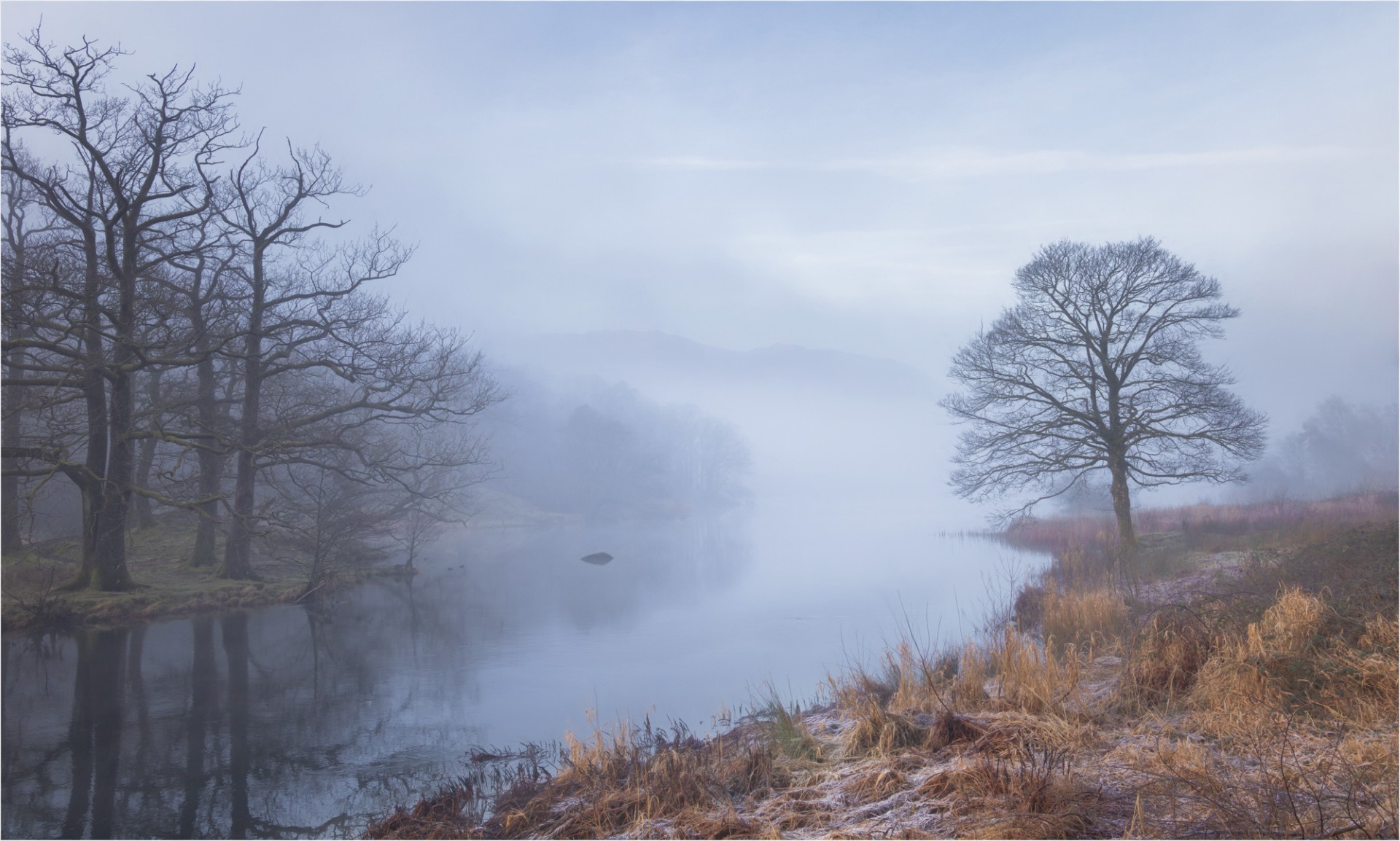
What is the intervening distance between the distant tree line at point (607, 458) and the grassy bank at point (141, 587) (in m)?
30.4

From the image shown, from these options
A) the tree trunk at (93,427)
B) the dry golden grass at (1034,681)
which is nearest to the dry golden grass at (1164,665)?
the dry golden grass at (1034,681)

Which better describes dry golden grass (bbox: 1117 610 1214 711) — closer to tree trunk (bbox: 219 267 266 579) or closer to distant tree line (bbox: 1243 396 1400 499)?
tree trunk (bbox: 219 267 266 579)

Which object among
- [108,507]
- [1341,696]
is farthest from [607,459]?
[1341,696]

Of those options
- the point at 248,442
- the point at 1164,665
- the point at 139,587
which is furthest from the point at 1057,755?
the point at 248,442

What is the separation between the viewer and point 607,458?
71188 millimetres

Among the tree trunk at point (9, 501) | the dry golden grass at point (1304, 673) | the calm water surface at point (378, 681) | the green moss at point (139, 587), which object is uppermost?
the tree trunk at point (9, 501)

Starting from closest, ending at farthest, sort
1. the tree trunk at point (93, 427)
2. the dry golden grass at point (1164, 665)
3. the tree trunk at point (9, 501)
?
the dry golden grass at point (1164, 665)
the tree trunk at point (93, 427)
the tree trunk at point (9, 501)

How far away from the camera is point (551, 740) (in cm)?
869

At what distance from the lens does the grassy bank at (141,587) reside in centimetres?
1506

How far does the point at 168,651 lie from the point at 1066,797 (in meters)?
14.2

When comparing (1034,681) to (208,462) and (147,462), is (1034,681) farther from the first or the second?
(147,462)

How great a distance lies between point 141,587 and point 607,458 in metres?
54.1

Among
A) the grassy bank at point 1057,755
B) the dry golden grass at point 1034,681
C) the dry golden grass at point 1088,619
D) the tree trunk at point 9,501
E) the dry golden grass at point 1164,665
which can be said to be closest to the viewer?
the grassy bank at point 1057,755

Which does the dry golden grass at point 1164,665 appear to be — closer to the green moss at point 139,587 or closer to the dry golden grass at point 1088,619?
the dry golden grass at point 1088,619
